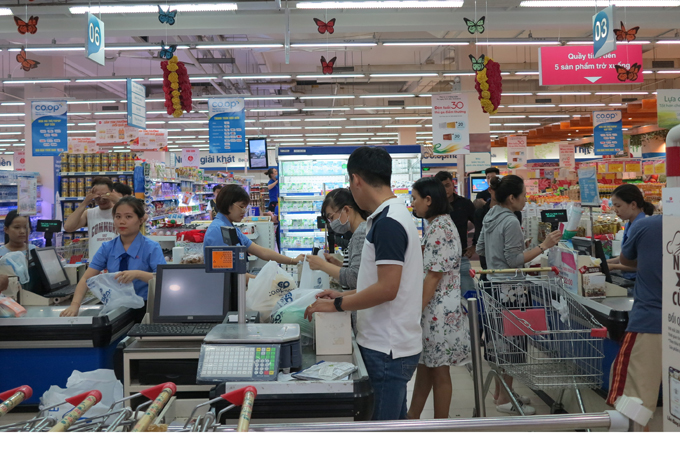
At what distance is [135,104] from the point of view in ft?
34.8

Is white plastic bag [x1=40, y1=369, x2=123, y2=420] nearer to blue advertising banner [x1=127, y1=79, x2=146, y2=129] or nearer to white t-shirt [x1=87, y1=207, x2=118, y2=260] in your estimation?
white t-shirt [x1=87, y1=207, x2=118, y2=260]

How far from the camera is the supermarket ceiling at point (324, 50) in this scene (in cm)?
916

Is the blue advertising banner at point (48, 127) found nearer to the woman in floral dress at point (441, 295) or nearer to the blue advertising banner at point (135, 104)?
the blue advertising banner at point (135, 104)

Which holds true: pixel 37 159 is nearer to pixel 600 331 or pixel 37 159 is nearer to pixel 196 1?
pixel 196 1

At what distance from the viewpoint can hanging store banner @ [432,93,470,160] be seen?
37.2ft

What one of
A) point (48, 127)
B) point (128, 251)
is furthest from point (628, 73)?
point (48, 127)

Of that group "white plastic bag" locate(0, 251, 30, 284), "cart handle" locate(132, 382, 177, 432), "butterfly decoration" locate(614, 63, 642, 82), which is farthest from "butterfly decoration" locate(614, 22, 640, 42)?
"cart handle" locate(132, 382, 177, 432)

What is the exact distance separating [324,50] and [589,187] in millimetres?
10223

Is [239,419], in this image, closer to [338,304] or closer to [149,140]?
[338,304]

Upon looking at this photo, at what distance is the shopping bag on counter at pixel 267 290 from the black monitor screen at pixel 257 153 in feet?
29.9

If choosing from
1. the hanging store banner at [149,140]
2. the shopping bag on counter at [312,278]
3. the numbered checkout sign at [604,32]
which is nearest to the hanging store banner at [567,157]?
the hanging store banner at [149,140]

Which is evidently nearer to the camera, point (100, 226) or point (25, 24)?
point (100, 226)
